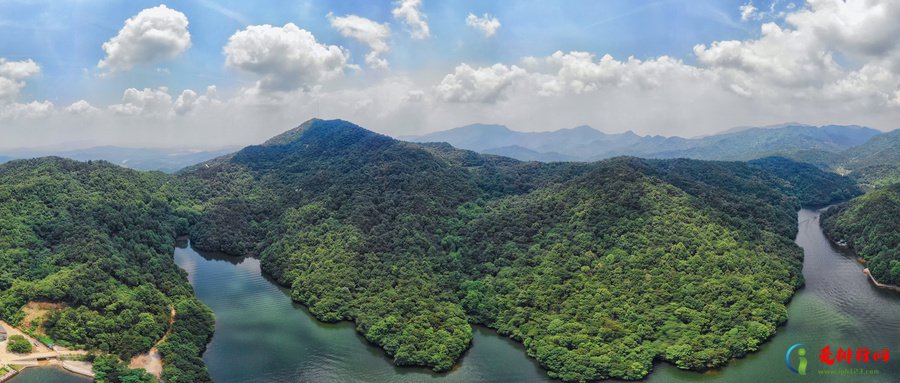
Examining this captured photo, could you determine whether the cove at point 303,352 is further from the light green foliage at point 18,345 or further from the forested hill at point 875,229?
the forested hill at point 875,229

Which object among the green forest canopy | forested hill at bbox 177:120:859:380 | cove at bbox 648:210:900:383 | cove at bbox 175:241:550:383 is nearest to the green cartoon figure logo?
cove at bbox 648:210:900:383

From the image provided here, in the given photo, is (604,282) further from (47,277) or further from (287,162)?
(287,162)

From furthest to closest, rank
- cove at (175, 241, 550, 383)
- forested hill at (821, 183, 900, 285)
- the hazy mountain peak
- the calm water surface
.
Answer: the hazy mountain peak < forested hill at (821, 183, 900, 285) < cove at (175, 241, 550, 383) < the calm water surface

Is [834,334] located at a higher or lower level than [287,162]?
lower

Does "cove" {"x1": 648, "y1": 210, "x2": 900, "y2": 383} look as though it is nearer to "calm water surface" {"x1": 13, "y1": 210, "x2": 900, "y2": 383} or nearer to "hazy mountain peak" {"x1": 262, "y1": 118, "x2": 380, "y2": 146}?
"calm water surface" {"x1": 13, "y1": 210, "x2": 900, "y2": 383}

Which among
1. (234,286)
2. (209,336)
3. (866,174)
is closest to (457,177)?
(234,286)
